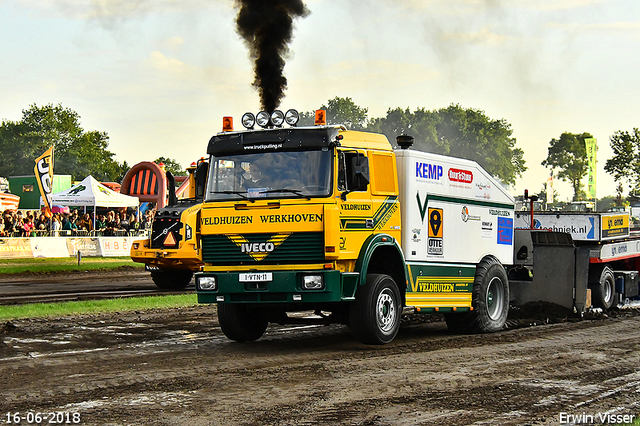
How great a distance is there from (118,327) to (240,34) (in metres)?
6.56

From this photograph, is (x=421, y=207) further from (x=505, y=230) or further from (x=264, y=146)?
(x=505, y=230)

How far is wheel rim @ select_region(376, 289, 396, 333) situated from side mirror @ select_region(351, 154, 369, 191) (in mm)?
1637

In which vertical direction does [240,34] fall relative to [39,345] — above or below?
above

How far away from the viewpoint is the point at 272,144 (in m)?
10.7

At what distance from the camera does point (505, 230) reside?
1421 cm

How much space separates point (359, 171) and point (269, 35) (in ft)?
21.1

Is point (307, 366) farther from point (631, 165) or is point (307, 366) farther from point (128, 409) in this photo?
point (631, 165)

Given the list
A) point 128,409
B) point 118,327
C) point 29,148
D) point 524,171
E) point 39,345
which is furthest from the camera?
point 524,171

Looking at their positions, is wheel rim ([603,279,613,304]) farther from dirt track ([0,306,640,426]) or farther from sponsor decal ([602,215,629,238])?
dirt track ([0,306,640,426])

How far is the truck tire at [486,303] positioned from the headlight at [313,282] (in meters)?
3.77

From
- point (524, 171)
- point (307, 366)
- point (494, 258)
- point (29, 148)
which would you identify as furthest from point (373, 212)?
point (524, 171)

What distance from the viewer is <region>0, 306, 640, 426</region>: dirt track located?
7004mm

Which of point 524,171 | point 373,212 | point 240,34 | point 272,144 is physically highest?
point 524,171

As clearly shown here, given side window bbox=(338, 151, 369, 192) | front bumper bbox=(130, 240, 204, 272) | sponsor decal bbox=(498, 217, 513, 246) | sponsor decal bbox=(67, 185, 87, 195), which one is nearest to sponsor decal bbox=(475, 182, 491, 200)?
sponsor decal bbox=(498, 217, 513, 246)
